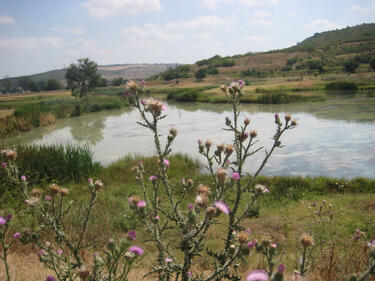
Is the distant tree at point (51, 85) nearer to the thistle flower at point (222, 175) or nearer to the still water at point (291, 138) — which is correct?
the still water at point (291, 138)

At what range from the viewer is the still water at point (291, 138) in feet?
30.4

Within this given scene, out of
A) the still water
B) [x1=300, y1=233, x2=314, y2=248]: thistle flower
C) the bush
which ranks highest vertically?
[x1=300, y1=233, x2=314, y2=248]: thistle flower

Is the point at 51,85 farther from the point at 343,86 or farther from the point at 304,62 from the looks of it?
the point at 343,86

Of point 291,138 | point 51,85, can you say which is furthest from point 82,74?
point 291,138

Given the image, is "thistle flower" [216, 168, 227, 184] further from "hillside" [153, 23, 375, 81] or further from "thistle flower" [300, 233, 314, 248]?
"hillside" [153, 23, 375, 81]

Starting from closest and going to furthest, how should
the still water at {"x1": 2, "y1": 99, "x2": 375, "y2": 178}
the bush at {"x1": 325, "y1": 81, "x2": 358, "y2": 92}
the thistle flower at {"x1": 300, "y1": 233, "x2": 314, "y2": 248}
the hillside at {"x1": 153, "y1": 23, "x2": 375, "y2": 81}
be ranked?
the thistle flower at {"x1": 300, "y1": 233, "x2": 314, "y2": 248} → the still water at {"x1": 2, "y1": 99, "x2": 375, "y2": 178} → the bush at {"x1": 325, "y1": 81, "x2": 358, "y2": 92} → the hillside at {"x1": 153, "y1": 23, "x2": 375, "y2": 81}

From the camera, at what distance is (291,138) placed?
42.4ft

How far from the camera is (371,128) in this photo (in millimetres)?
13641

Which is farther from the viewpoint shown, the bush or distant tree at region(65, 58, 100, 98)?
distant tree at region(65, 58, 100, 98)

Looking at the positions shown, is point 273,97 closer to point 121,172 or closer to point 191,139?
point 191,139

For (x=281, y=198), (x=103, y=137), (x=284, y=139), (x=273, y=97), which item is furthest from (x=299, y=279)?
(x=273, y=97)

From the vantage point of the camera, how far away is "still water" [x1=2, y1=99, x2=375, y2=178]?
9266 mm

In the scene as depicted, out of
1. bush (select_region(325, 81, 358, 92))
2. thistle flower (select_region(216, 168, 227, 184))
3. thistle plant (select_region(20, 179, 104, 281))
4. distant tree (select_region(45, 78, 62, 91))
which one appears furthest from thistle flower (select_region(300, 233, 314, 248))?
distant tree (select_region(45, 78, 62, 91))

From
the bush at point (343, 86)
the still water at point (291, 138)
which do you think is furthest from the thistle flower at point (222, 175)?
the bush at point (343, 86)
